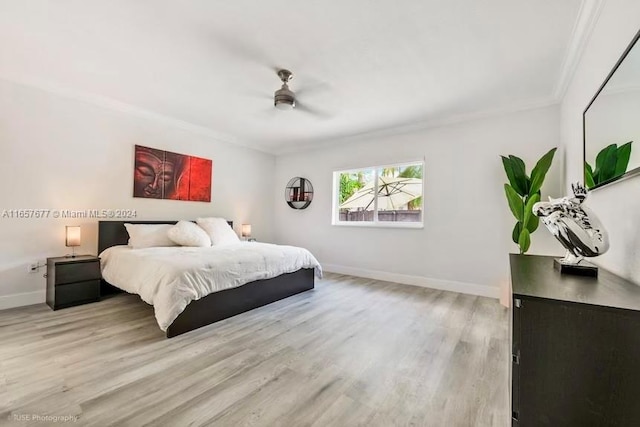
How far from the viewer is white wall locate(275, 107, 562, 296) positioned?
348cm

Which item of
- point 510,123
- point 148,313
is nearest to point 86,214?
point 148,313

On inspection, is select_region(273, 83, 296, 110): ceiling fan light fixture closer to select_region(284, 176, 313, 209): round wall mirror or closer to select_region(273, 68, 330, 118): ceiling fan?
select_region(273, 68, 330, 118): ceiling fan

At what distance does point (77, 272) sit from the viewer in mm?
3096

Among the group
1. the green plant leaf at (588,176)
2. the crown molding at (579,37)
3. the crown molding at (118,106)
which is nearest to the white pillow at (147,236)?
the crown molding at (118,106)

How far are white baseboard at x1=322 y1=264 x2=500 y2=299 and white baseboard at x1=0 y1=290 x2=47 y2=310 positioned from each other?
399cm

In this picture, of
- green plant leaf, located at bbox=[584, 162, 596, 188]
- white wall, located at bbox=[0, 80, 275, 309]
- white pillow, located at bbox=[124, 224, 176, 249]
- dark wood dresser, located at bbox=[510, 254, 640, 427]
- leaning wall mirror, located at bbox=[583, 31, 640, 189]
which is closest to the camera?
dark wood dresser, located at bbox=[510, 254, 640, 427]

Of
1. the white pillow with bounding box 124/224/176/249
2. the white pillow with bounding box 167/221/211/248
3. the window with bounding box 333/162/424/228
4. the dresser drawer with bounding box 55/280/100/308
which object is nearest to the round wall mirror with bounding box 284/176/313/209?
the window with bounding box 333/162/424/228

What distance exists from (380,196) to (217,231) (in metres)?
2.78

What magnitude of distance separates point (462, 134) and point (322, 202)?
8.77 ft

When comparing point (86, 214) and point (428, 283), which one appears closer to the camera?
point (86, 214)

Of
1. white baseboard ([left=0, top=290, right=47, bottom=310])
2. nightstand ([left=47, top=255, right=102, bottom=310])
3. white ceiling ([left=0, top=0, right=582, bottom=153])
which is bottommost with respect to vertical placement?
white baseboard ([left=0, top=290, right=47, bottom=310])

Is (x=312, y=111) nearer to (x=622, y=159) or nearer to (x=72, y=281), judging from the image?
(x=622, y=159)

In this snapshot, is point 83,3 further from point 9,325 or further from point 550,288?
point 550,288

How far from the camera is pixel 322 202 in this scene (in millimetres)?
5465
